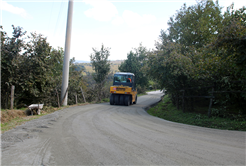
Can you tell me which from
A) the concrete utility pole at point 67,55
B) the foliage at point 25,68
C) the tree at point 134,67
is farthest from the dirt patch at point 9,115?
the tree at point 134,67

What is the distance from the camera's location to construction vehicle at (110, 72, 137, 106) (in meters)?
19.2

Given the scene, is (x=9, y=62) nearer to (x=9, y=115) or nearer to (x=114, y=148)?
(x=9, y=115)

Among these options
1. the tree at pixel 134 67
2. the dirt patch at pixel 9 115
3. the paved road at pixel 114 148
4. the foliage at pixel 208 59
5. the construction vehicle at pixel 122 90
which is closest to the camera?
the paved road at pixel 114 148

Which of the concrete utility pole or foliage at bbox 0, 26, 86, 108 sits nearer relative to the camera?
foliage at bbox 0, 26, 86, 108

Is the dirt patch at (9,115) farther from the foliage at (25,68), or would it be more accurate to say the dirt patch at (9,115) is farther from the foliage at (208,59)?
the foliage at (208,59)

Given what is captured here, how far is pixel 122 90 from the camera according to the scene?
19.2m

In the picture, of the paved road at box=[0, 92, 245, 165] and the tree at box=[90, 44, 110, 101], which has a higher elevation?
the tree at box=[90, 44, 110, 101]

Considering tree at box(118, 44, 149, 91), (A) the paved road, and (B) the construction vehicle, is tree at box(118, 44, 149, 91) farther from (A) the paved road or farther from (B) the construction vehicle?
(A) the paved road

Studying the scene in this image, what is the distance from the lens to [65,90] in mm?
16047

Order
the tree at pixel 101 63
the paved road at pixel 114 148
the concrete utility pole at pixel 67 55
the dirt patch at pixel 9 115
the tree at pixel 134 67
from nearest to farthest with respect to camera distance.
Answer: the paved road at pixel 114 148, the dirt patch at pixel 9 115, the concrete utility pole at pixel 67 55, the tree at pixel 101 63, the tree at pixel 134 67

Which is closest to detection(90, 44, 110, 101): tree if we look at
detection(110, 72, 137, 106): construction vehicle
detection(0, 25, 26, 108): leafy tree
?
detection(110, 72, 137, 106): construction vehicle

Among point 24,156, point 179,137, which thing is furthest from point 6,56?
point 179,137

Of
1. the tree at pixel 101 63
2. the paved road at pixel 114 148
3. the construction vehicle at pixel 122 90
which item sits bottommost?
the paved road at pixel 114 148

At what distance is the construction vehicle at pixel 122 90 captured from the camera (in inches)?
757
